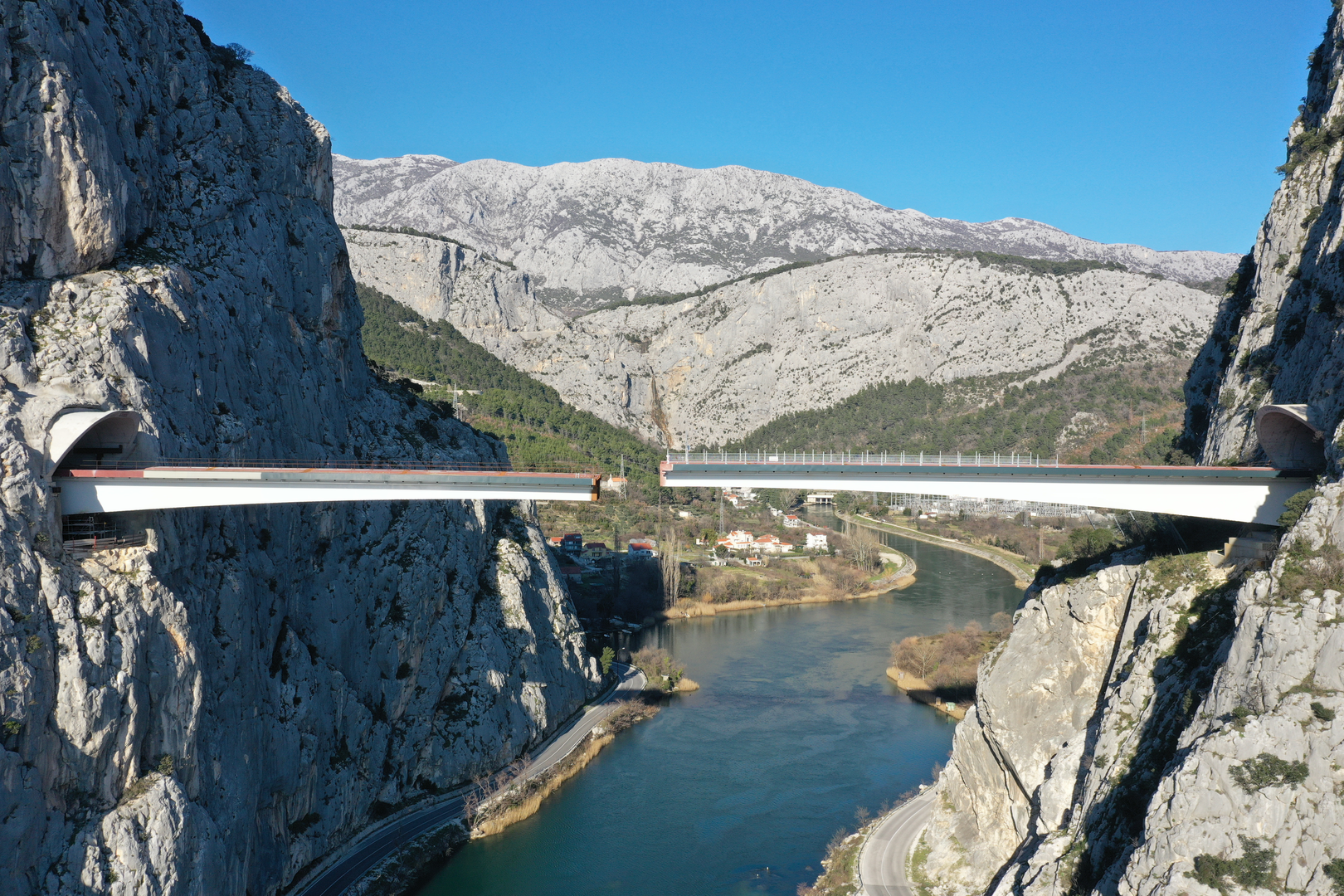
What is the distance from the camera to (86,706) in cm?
2412

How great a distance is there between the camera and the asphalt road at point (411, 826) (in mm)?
36188

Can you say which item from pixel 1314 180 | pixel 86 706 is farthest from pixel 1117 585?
pixel 86 706

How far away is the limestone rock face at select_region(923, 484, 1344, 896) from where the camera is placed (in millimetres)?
21766

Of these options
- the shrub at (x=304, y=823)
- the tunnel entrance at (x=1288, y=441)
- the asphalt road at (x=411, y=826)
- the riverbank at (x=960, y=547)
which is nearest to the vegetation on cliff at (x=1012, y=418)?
the riverbank at (x=960, y=547)

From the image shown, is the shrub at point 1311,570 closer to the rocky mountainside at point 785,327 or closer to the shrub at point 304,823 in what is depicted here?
the shrub at point 304,823

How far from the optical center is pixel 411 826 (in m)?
42.0

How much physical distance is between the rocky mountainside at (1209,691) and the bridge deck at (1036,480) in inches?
90.8

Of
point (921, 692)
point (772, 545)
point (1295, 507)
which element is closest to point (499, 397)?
point (772, 545)

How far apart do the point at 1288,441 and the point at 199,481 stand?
32.7m

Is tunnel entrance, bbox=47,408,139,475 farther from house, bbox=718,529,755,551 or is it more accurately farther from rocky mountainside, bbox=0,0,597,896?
house, bbox=718,529,755,551

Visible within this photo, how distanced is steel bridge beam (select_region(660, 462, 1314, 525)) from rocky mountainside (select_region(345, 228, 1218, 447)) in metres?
97.8

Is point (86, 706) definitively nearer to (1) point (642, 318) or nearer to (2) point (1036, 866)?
(2) point (1036, 866)

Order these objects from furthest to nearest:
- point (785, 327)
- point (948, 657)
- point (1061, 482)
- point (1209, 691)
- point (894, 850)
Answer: point (785, 327)
point (948, 657)
point (894, 850)
point (1061, 482)
point (1209, 691)

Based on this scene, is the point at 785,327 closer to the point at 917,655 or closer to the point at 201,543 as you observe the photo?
the point at 917,655
